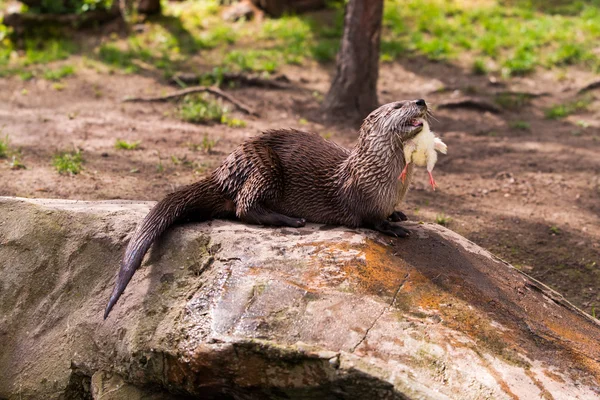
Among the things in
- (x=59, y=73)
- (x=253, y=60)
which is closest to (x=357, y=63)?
(x=253, y=60)

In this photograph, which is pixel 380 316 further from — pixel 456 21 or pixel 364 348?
pixel 456 21

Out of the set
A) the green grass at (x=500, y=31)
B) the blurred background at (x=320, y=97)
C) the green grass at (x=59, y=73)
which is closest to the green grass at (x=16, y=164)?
the blurred background at (x=320, y=97)

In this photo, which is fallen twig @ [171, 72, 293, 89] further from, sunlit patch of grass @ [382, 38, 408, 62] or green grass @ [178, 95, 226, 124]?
sunlit patch of grass @ [382, 38, 408, 62]

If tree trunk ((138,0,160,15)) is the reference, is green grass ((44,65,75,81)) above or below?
below

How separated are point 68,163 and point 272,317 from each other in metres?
3.30

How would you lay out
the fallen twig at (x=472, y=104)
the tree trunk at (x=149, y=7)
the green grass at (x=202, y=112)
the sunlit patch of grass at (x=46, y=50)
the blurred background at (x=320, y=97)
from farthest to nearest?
the tree trunk at (x=149, y=7)
the sunlit patch of grass at (x=46, y=50)
the fallen twig at (x=472, y=104)
the green grass at (x=202, y=112)
the blurred background at (x=320, y=97)

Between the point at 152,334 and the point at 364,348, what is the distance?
97 cm

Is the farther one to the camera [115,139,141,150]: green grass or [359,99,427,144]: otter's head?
[115,139,141,150]: green grass

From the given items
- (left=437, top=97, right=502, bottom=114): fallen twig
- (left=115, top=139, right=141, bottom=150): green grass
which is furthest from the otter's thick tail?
(left=437, top=97, right=502, bottom=114): fallen twig

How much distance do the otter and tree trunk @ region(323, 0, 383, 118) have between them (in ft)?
11.3

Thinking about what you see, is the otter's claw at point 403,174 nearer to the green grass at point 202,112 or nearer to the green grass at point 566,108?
the green grass at point 202,112

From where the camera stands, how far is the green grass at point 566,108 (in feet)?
24.7

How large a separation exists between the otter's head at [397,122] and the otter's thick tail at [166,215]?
91 cm

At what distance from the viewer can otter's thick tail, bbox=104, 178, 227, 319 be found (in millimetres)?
2994
